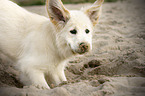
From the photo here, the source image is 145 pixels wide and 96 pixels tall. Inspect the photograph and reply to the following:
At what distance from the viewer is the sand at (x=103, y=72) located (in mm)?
1840

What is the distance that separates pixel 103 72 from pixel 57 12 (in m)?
1.40

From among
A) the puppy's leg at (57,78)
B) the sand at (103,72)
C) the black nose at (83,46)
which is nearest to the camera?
the sand at (103,72)

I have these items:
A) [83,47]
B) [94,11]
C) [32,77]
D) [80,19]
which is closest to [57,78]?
[32,77]

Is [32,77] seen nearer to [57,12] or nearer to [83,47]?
[83,47]

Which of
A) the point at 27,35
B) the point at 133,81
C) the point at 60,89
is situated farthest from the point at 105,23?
the point at 60,89

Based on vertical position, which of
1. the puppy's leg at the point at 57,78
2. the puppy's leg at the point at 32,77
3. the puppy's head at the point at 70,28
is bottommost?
the puppy's leg at the point at 57,78

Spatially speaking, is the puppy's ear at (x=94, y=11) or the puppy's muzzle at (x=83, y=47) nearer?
the puppy's muzzle at (x=83, y=47)

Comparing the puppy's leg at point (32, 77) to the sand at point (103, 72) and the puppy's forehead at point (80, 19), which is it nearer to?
the sand at point (103, 72)

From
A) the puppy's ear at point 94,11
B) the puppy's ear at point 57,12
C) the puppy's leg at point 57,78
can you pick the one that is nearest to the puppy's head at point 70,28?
the puppy's ear at point 57,12

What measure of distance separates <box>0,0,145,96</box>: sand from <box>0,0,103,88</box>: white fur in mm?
265

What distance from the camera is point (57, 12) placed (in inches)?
104

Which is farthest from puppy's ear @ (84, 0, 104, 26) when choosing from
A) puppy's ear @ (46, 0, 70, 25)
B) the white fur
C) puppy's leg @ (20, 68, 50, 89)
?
puppy's leg @ (20, 68, 50, 89)

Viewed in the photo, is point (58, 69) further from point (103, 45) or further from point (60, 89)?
point (103, 45)

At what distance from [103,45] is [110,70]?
4.09 feet
